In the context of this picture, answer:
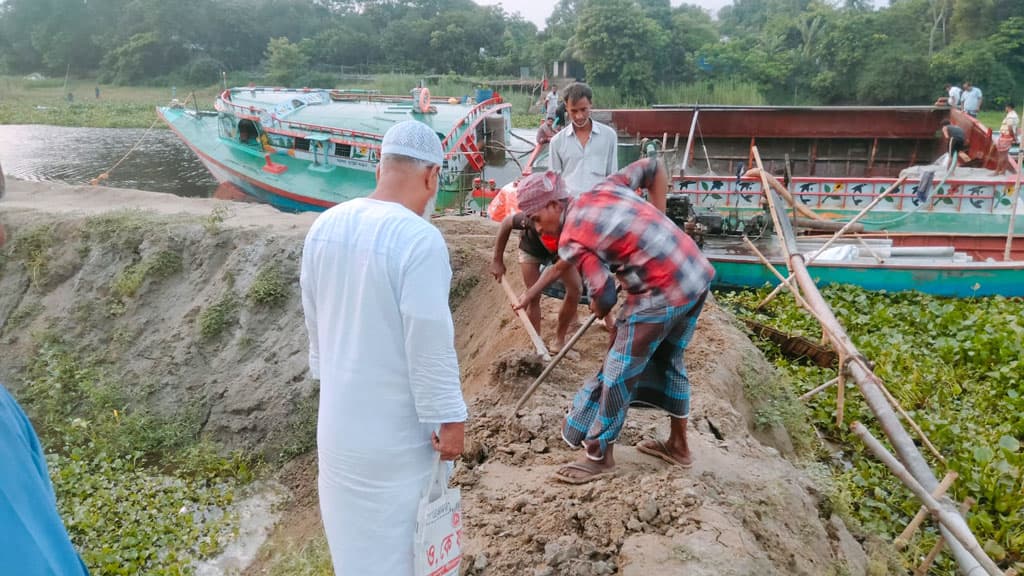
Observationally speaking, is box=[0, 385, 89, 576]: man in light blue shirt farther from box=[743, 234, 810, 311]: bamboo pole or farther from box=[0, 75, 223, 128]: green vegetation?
box=[0, 75, 223, 128]: green vegetation

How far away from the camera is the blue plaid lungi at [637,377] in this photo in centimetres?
304

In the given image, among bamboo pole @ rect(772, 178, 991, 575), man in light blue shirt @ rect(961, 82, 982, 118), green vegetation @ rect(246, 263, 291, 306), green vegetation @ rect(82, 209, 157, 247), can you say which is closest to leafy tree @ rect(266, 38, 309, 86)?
man in light blue shirt @ rect(961, 82, 982, 118)

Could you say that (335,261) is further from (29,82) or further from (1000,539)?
(29,82)

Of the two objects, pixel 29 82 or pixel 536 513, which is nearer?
pixel 536 513

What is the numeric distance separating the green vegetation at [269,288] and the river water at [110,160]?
11.2m

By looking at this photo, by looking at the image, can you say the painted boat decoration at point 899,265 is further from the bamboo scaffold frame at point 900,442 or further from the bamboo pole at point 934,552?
the bamboo pole at point 934,552

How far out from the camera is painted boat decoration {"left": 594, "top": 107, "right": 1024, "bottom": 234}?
10.3m

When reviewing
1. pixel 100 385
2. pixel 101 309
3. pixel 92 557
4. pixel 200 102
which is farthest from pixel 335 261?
pixel 200 102

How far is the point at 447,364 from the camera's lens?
1966mm

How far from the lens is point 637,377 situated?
3.15 metres

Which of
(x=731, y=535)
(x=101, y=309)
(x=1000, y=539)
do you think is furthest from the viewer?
(x=101, y=309)

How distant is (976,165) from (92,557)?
45.6 feet

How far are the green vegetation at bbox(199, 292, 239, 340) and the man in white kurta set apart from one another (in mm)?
4732

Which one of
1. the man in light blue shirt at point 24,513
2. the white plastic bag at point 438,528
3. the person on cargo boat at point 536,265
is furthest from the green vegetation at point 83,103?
the man in light blue shirt at point 24,513
